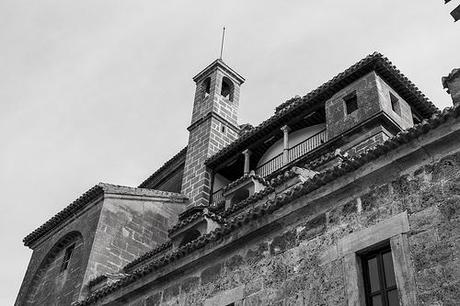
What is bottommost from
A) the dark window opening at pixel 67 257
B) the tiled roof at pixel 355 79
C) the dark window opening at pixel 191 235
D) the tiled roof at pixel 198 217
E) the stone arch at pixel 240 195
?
the dark window opening at pixel 191 235

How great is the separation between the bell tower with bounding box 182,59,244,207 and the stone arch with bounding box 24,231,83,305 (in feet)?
13.6

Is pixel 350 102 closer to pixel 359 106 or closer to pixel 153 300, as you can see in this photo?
pixel 359 106

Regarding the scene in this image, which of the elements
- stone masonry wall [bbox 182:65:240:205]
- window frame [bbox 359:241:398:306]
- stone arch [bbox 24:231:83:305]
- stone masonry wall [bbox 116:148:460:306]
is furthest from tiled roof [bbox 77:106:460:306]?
stone masonry wall [bbox 182:65:240:205]

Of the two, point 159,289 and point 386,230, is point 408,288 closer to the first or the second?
point 386,230

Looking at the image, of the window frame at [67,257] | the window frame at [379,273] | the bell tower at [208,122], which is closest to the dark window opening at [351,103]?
the bell tower at [208,122]

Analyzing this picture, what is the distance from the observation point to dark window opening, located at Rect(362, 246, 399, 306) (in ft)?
24.9

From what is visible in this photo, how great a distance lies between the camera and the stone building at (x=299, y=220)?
7727 millimetres

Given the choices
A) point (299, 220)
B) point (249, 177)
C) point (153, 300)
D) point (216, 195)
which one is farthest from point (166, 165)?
point (299, 220)

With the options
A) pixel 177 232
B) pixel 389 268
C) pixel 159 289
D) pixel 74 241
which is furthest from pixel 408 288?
pixel 74 241

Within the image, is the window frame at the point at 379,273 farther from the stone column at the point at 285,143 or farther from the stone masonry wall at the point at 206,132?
the stone masonry wall at the point at 206,132

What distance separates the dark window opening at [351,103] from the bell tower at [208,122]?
5.90m

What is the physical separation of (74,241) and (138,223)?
2240 millimetres

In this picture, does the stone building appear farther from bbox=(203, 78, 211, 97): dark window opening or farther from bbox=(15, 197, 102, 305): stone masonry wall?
bbox=(203, 78, 211, 97): dark window opening

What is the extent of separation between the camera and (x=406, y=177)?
26.9 feet
